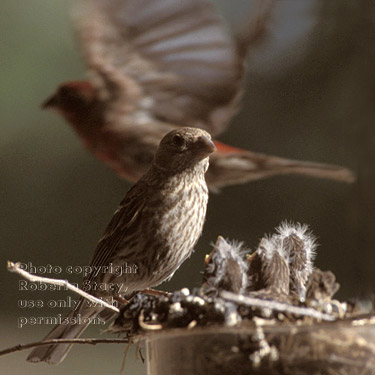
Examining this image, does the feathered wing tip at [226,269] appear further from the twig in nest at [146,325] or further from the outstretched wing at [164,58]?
the outstretched wing at [164,58]

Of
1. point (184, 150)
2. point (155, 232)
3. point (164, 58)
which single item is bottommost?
point (155, 232)

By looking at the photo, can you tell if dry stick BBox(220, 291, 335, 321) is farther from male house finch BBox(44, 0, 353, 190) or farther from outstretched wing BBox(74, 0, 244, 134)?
outstretched wing BBox(74, 0, 244, 134)

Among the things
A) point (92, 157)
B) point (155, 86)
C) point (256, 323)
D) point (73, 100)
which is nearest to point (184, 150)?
point (256, 323)

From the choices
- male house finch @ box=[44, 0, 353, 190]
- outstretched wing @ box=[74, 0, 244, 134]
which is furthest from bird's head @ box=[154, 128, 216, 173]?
outstretched wing @ box=[74, 0, 244, 134]

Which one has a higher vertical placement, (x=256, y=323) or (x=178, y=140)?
(x=178, y=140)

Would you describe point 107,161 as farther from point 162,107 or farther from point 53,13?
point 53,13

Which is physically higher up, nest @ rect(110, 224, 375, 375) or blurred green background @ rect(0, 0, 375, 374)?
blurred green background @ rect(0, 0, 375, 374)

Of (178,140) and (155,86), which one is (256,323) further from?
(155,86)
